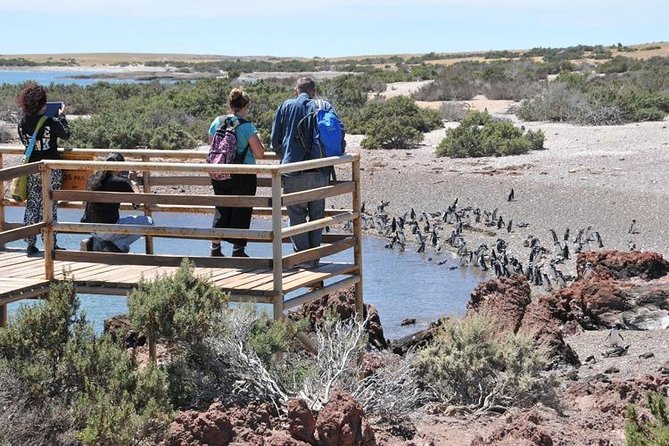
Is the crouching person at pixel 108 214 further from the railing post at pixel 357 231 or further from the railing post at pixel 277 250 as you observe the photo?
the railing post at pixel 277 250

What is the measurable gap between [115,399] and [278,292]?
1.47 meters

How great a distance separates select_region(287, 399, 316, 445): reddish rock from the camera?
5.85 metres

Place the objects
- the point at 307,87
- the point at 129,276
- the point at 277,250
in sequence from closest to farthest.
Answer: the point at 277,250 < the point at 129,276 < the point at 307,87

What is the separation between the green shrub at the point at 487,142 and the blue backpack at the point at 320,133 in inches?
620

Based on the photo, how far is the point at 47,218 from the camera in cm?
759

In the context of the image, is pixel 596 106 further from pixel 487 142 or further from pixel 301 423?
pixel 301 423

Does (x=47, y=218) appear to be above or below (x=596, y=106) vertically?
above

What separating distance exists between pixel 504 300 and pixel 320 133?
2413 mm

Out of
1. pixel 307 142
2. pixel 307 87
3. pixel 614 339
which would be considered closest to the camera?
pixel 307 142

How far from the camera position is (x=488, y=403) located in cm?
719

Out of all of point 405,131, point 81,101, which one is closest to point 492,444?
point 405,131

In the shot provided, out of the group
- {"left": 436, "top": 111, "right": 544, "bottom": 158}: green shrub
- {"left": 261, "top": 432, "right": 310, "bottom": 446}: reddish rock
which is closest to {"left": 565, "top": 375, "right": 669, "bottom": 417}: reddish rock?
{"left": 261, "top": 432, "right": 310, "bottom": 446}: reddish rock

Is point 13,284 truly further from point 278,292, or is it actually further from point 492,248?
point 492,248

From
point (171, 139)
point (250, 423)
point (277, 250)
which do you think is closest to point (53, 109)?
point (277, 250)
